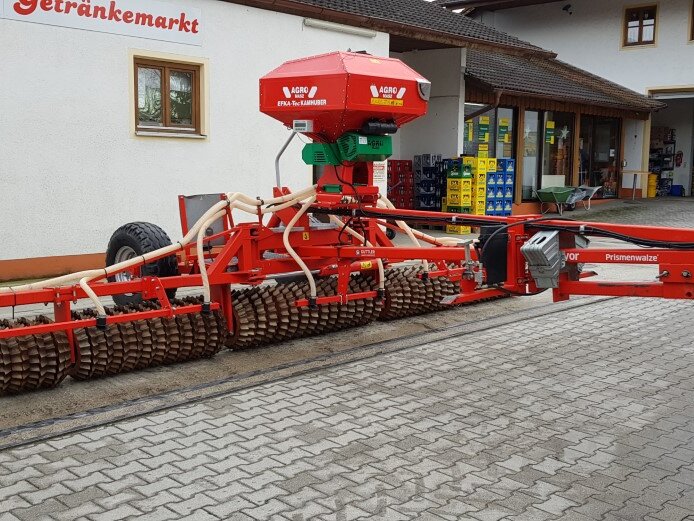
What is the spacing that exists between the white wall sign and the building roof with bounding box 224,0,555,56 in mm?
887

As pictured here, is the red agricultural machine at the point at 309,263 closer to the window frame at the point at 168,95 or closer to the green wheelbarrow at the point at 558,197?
the window frame at the point at 168,95

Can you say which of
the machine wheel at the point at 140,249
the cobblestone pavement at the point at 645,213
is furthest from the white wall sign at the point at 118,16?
the cobblestone pavement at the point at 645,213

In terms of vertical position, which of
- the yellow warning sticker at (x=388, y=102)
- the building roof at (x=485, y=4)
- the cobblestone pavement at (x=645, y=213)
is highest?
the building roof at (x=485, y=4)

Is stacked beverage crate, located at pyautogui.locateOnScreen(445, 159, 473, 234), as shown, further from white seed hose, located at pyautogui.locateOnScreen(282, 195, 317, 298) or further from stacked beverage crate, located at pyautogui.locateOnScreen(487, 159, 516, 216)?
white seed hose, located at pyautogui.locateOnScreen(282, 195, 317, 298)

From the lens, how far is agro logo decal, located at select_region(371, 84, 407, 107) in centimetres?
625

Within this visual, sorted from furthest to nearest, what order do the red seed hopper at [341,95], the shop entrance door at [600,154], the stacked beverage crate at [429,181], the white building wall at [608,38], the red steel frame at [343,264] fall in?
the white building wall at [608,38], the shop entrance door at [600,154], the stacked beverage crate at [429,181], the red seed hopper at [341,95], the red steel frame at [343,264]

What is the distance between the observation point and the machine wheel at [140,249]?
21.7ft

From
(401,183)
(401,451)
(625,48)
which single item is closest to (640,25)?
(625,48)

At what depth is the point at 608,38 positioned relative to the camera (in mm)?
26406

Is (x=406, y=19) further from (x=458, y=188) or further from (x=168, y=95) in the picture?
(x=168, y=95)

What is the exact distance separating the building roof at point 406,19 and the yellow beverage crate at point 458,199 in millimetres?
2809

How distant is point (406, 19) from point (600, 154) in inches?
508

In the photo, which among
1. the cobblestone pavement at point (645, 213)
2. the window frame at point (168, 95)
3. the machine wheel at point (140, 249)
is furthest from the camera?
the cobblestone pavement at point (645, 213)

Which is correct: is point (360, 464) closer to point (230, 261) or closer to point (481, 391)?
point (481, 391)
